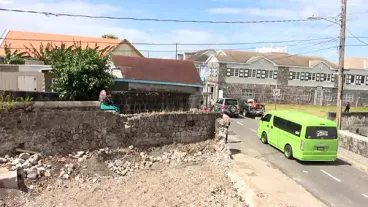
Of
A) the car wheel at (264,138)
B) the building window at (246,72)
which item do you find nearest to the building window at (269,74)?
the building window at (246,72)

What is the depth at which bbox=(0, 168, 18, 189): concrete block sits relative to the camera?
10.8 metres

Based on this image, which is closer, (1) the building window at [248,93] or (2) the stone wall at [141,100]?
(2) the stone wall at [141,100]

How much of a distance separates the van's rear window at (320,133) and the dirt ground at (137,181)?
4378mm

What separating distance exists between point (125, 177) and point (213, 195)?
11.0ft

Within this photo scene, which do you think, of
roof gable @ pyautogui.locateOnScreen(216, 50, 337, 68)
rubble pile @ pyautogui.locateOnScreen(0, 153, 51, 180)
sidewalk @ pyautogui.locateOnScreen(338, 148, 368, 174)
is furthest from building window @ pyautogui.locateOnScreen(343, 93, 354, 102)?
rubble pile @ pyautogui.locateOnScreen(0, 153, 51, 180)

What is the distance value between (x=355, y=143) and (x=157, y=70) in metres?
13.5

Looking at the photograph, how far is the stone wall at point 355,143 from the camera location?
62.8 ft

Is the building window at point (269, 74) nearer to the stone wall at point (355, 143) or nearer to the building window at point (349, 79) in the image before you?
the building window at point (349, 79)

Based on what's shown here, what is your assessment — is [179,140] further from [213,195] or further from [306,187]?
[306,187]

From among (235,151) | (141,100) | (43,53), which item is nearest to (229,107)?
(235,151)

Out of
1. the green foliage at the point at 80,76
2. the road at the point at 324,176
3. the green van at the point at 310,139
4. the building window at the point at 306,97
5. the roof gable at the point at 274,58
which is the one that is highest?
the roof gable at the point at 274,58

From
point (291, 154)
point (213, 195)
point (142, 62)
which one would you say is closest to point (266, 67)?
point (142, 62)

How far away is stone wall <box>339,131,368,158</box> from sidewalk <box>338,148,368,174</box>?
1.00ft

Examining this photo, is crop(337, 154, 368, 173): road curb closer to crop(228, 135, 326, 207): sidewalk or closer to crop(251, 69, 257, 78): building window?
crop(228, 135, 326, 207): sidewalk
